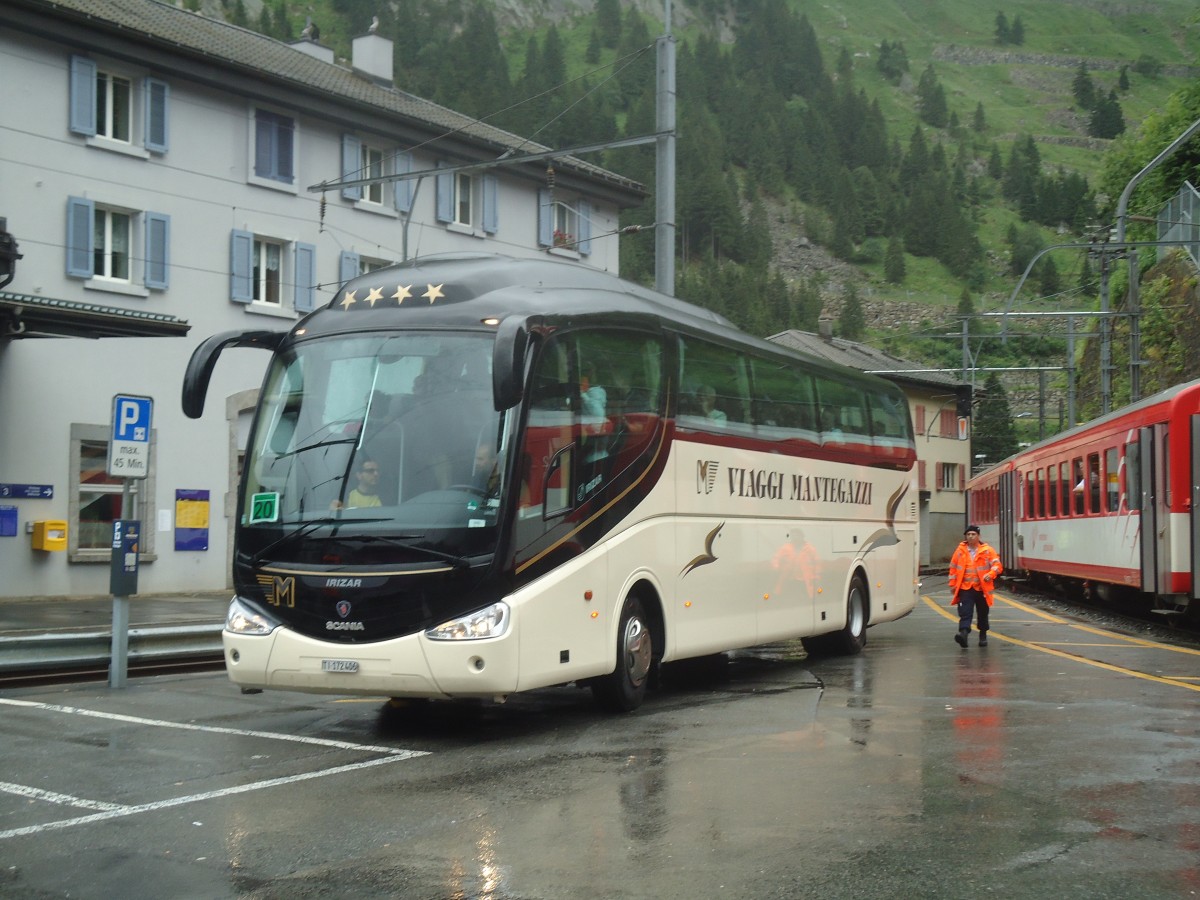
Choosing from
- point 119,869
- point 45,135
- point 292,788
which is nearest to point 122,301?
point 45,135

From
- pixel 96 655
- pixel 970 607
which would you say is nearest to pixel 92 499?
pixel 96 655

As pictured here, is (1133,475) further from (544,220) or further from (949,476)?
(949,476)

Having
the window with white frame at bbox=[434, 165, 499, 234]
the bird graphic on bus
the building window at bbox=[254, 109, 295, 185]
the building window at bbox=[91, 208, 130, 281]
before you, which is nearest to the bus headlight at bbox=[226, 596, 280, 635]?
the bird graphic on bus

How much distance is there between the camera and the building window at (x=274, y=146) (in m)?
33.2

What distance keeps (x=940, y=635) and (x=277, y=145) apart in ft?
62.4

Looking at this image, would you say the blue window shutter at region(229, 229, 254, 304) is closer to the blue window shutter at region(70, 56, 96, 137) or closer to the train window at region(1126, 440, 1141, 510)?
the blue window shutter at region(70, 56, 96, 137)

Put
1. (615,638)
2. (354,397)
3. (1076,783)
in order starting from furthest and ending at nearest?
1. (615,638)
2. (354,397)
3. (1076,783)

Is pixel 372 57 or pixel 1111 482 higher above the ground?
pixel 372 57

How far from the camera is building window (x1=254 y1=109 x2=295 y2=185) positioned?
33219 mm

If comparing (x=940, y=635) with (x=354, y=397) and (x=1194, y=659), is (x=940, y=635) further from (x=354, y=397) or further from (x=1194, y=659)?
(x=354, y=397)

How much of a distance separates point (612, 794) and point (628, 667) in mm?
3804

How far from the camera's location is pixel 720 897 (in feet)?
20.1

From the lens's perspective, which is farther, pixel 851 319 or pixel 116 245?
pixel 851 319

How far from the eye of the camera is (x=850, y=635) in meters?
18.5
